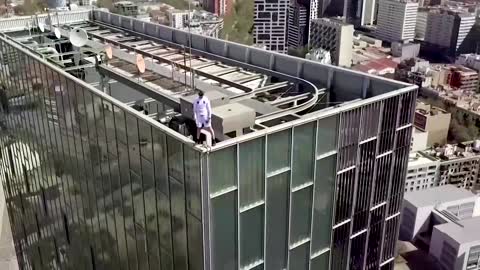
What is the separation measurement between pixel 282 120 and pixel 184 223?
3.54m

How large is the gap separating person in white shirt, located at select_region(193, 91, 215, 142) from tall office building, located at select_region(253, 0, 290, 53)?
113m

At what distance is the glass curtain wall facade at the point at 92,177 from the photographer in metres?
10.1

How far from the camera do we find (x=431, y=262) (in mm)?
54281

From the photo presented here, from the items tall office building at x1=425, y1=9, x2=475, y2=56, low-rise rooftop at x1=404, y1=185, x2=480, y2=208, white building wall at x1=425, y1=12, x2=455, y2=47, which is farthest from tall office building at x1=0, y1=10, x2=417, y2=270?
white building wall at x1=425, y1=12, x2=455, y2=47

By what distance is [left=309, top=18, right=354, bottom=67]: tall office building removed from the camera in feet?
370

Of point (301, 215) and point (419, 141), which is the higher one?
point (301, 215)

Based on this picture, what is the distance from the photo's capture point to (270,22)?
123 meters

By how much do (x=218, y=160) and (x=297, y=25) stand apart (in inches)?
4856

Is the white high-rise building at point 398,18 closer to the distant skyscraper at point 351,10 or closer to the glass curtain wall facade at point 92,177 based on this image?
the distant skyscraper at point 351,10

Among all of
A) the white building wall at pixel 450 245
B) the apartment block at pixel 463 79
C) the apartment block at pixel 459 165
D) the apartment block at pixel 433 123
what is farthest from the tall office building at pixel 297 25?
the white building wall at pixel 450 245

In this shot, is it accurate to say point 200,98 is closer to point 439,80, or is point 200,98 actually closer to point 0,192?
point 0,192

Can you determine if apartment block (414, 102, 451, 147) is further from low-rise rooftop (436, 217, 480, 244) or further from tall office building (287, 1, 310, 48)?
tall office building (287, 1, 310, 48)

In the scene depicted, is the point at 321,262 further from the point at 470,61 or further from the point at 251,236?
the point at 470,61

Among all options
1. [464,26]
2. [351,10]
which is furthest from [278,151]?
[351,10]
